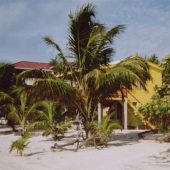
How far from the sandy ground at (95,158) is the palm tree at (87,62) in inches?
86.5

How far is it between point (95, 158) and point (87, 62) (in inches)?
216

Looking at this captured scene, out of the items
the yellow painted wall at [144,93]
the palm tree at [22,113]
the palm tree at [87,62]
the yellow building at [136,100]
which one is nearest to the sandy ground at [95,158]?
the palm tree at [87,62]

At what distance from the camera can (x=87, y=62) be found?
1684 centimetres

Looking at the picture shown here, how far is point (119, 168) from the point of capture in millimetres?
10672

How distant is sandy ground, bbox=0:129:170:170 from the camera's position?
1098 centimetres

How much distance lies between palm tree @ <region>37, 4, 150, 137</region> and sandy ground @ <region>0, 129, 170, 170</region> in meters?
2.20

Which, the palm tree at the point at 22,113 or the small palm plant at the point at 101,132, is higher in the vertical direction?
the palm tree at the point at 22,113

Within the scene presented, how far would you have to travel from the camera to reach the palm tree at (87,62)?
16078 mm

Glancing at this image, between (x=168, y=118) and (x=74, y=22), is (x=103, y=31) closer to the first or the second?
(x=74, y=22)

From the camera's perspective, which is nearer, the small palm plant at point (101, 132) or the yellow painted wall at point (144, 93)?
the small palm plant at point (101, 132)

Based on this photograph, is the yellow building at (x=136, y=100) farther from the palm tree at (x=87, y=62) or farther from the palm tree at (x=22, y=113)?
the palm tree at (x=87, y=62)

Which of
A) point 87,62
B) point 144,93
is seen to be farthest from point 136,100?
point 87,62

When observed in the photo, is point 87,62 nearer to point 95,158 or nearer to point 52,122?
point 52,122

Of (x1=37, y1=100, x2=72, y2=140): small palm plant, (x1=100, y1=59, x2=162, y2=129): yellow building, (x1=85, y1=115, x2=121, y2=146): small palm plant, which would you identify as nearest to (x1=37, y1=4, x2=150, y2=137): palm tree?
(x1=85, y1=115, x2=121, y2=146): small palm plant
